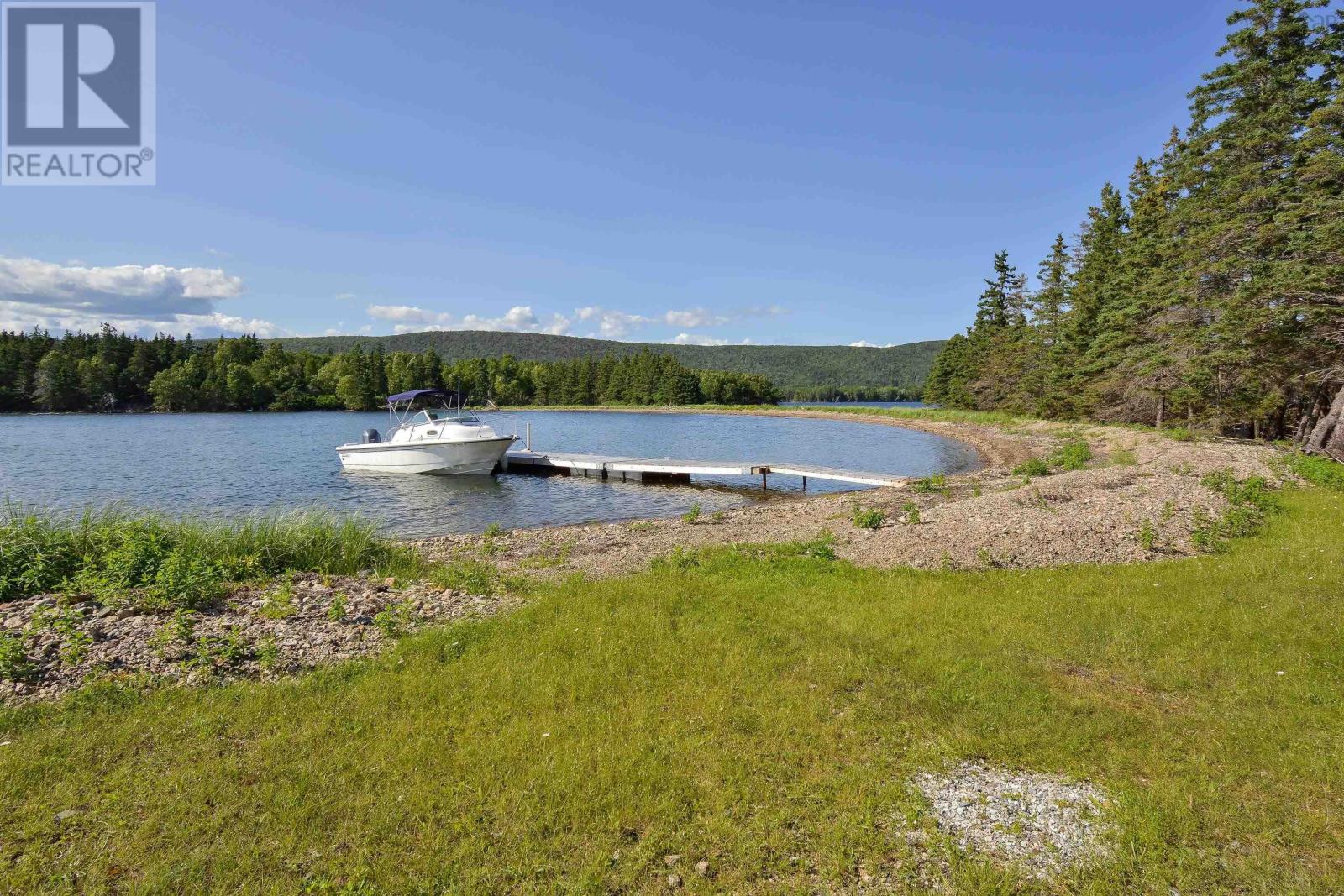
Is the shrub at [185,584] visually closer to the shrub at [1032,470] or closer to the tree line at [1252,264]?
the shrub at [1032,470]

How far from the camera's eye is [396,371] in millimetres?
117062

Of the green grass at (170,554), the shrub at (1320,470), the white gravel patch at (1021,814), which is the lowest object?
the white gravel patch at (1021,814)

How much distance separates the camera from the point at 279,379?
10556 cm

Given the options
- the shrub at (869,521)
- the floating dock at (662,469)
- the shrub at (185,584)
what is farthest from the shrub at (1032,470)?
the shrub at (185,584)

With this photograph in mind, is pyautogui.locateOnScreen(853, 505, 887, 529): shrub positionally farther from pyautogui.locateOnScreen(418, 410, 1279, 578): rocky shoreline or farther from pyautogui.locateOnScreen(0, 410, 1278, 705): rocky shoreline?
pyautogui.locateOnScreen(418, 410, 1279, 578): rocky shoreline

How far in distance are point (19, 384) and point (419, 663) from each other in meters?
121

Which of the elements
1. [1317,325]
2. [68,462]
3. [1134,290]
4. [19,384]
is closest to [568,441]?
[68,462]

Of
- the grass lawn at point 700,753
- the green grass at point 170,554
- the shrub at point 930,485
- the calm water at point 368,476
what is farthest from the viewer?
the calm water at point 368,476

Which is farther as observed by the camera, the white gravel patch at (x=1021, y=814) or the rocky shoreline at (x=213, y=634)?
the rocky shoreline at (x=213, y=634)

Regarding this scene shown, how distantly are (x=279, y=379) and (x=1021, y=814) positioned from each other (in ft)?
406

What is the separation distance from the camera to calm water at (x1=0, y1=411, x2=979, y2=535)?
21625 mm

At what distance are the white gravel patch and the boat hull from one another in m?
27.7

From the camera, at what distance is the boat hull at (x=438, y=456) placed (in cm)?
3002

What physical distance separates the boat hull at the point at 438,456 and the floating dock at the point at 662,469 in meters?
2.59
